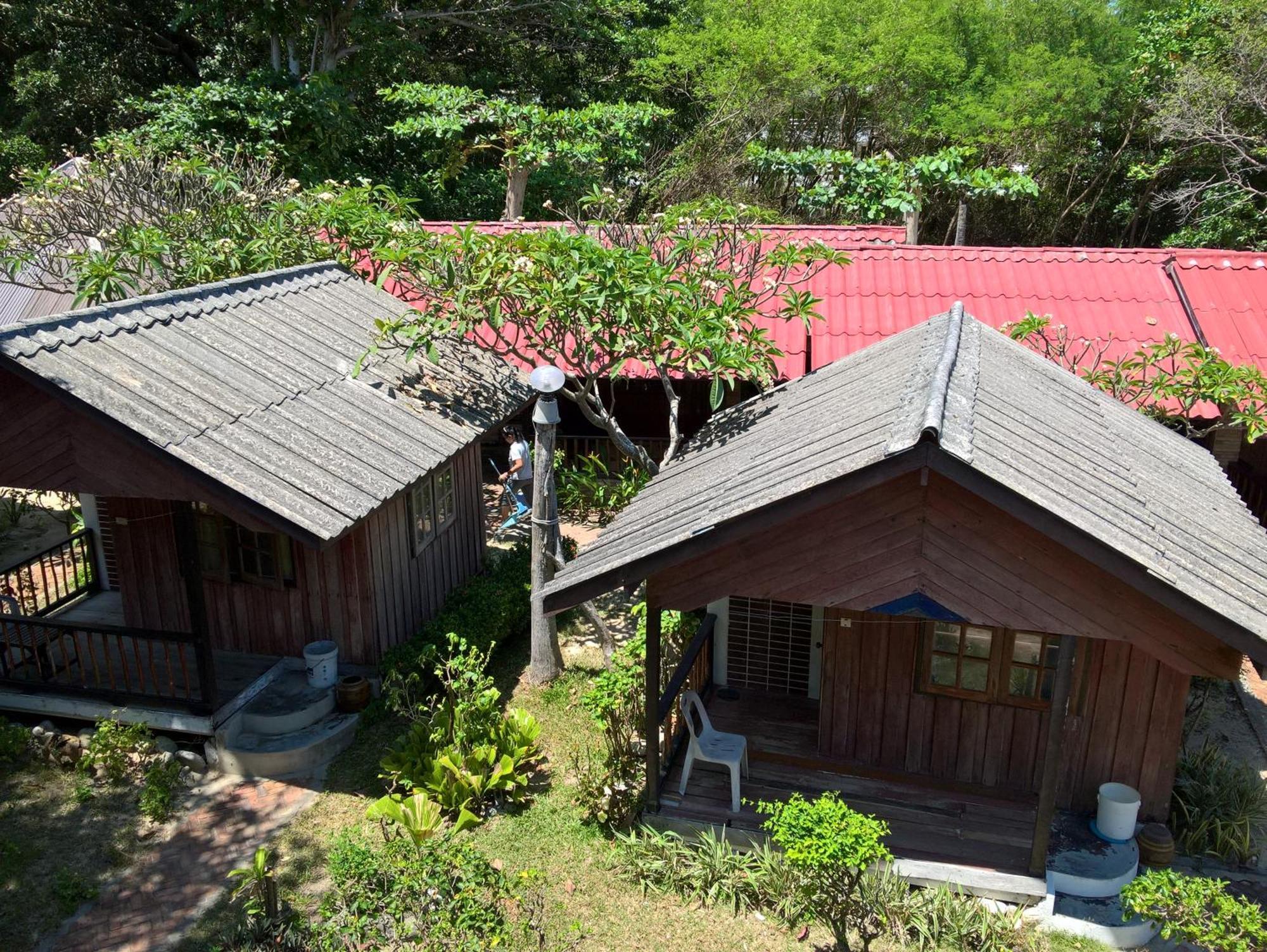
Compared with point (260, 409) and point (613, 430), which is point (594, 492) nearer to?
point (613, 430)

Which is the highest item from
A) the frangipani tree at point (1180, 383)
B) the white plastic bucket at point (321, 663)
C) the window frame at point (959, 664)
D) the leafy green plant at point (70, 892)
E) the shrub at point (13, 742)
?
the frangipani tree at point (1180, 383)

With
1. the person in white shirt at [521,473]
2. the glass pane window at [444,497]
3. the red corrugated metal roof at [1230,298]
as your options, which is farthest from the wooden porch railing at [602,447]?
the red corrugated metal roof at [1230,298]

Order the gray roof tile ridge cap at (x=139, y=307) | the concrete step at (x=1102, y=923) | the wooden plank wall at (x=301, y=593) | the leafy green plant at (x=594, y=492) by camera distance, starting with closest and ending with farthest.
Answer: the concrete step at (x=1102, y=923)
the gray roof tile ridge cap at (x=139, y=307)
the wooden plank wall at (x=301, y=593)
the leafy green plant at (x=594, y=492)

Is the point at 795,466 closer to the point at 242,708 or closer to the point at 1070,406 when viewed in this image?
the point at 1070,406

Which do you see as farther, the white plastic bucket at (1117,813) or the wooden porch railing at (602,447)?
the wooden porch railing at (602,447)

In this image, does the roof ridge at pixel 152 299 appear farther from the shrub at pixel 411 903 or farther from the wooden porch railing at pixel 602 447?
the shrub at pixel 411 903

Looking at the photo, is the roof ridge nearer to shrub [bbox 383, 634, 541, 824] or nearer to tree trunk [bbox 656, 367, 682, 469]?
shrub [bbox 383, 634, 541, 824]

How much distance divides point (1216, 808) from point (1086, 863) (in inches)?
62.9

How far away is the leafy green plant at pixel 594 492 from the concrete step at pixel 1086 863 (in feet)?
28.8

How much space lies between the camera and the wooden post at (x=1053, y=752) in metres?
6.99

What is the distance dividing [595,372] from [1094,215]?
23938 millimetres

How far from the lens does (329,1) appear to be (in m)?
23.1

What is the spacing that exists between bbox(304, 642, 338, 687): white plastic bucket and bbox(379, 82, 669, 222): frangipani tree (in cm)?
1214

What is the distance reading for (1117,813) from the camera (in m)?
7.92
